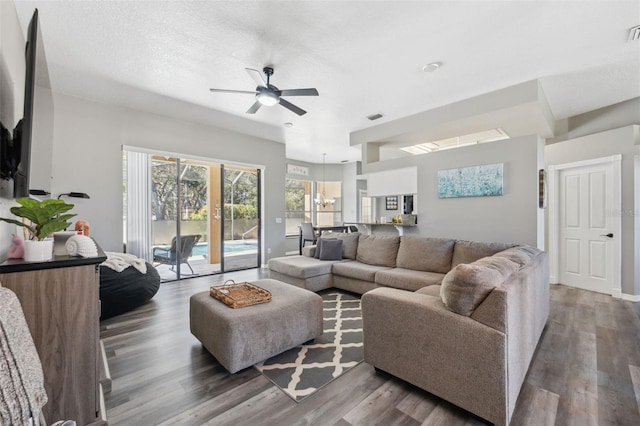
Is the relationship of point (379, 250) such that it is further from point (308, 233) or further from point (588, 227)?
point (588, 227)

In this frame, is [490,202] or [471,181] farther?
[471,181]

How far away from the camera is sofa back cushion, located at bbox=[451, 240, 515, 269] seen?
10.7 feet

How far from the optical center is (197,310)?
2.47 m

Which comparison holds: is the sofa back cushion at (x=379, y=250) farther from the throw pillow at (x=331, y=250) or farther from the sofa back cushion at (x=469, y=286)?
the sofa back cushion at (x=469, y=286)

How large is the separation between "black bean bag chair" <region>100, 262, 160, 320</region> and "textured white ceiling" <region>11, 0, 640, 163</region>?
7.87 ft

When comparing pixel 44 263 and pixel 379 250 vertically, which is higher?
pixel 44 263

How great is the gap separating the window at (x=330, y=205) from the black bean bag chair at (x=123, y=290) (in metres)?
6.37

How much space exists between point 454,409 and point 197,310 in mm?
2111

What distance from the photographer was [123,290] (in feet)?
10.8

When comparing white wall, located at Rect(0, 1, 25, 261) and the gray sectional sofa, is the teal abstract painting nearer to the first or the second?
the gray sectional sofa

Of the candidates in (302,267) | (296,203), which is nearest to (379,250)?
(302,267)

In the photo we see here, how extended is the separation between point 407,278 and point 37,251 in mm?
3225

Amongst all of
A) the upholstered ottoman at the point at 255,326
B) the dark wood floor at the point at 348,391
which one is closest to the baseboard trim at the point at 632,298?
the dark wood floor at the point at 348,391

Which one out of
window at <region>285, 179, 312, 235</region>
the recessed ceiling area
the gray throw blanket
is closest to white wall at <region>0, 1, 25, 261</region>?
the gray throw blanket
